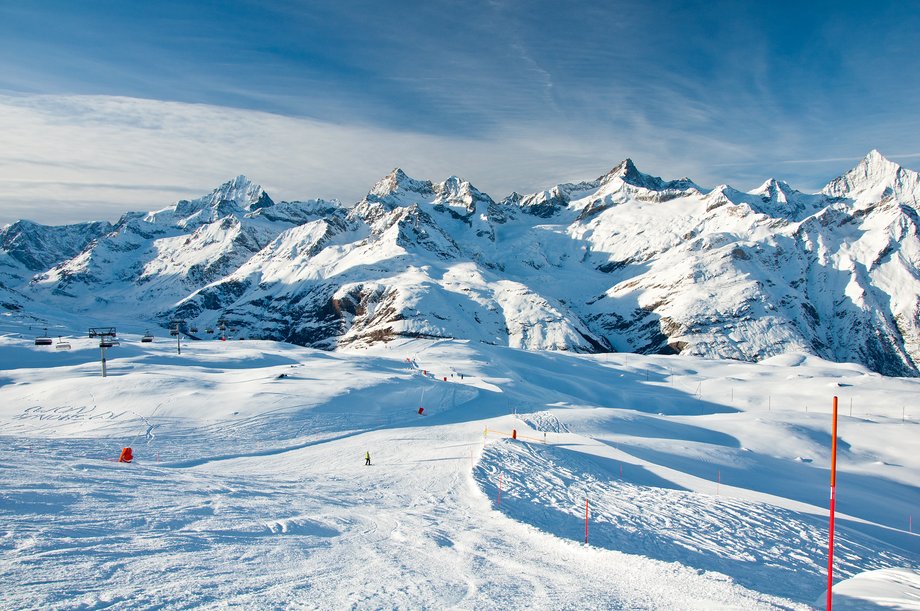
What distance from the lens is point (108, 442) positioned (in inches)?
1257

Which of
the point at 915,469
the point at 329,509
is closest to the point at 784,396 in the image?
the point at 915,469

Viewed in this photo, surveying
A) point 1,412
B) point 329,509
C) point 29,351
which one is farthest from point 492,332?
point 329,509

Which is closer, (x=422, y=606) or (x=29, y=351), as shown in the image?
(x=422, y=606)

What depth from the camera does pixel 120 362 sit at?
61844 mm

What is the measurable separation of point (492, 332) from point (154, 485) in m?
158

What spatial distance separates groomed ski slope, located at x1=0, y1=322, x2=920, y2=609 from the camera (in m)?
12.0

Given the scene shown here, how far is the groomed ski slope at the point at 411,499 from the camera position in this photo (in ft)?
39.4

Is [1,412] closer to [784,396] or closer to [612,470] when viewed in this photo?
[612,470]

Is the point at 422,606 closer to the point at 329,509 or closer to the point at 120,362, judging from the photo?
the point at 329,509

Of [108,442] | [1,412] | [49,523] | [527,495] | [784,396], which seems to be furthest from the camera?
[784,396]

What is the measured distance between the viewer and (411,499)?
22344 mm

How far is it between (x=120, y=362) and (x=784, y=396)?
93902 mm

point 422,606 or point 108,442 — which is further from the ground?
point 422,606

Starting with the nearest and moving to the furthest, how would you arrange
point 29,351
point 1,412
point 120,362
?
point 1,412, point 120,362, point 29,351
